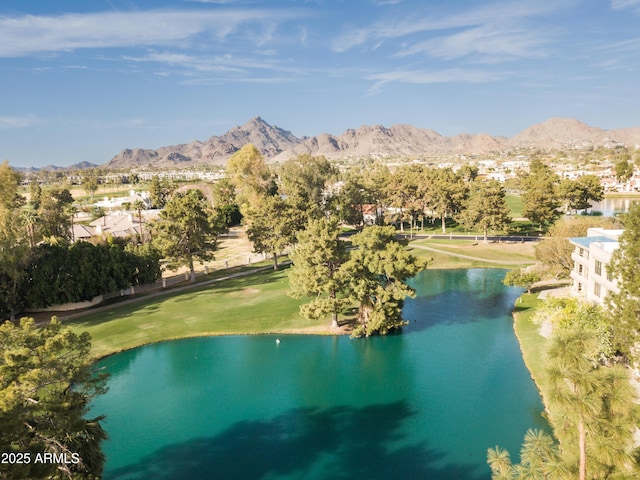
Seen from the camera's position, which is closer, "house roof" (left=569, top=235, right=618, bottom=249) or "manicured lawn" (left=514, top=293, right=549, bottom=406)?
"manicured lawn" (left=514, top=293, right=549, bottom=406)

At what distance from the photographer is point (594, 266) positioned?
42.9 meters

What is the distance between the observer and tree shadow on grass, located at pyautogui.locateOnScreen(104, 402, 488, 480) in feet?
82.2

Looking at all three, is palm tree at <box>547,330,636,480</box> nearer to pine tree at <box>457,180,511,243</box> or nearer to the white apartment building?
the white apartment building

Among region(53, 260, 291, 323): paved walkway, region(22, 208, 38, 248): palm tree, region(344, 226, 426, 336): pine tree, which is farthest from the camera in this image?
region(22, 208, 38, 248): palm tree

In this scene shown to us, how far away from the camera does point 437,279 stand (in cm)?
6600

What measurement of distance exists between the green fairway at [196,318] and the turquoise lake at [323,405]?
78.6 inches

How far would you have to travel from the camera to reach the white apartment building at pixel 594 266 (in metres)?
40.7

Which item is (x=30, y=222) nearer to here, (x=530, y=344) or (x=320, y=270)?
Answer: (x=320, y=270)

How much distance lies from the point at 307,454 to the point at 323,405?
581cm

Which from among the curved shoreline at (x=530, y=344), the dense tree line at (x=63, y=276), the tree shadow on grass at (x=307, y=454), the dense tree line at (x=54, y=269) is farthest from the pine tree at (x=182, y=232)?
the curved shoreline at (x=530, y=344)

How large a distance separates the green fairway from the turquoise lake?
200 cm

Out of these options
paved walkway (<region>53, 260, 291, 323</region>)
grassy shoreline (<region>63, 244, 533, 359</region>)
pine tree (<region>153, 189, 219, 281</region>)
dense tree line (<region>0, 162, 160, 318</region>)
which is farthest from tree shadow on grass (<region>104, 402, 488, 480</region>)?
pine tree (<region>153, 189, 219, 281</region>)

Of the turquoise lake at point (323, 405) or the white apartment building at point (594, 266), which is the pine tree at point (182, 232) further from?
the white apartment building at point (594, 266)

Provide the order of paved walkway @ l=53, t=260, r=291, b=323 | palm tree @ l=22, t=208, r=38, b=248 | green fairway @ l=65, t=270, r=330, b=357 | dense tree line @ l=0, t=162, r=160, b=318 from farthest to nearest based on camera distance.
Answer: palm tree @ l=22, t=208, r=38, b=248 → paved walkway @ l=53, t=260, r=291, b=323 → dense tree line @ l=0, t=162, r=160, b=318 → green fairway @ l=65, t=270, r=330, b=357
